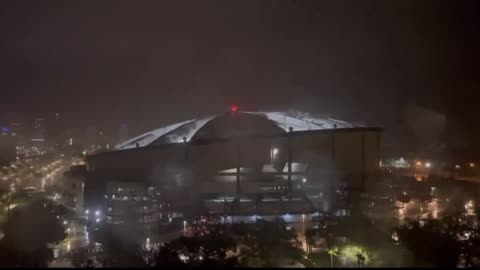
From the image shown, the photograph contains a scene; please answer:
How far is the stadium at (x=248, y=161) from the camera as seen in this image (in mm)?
13289

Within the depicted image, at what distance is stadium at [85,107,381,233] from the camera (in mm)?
13289

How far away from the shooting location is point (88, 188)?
45.0 ft

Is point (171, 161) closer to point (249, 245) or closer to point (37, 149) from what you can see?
point (249, 245)

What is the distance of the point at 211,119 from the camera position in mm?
15742

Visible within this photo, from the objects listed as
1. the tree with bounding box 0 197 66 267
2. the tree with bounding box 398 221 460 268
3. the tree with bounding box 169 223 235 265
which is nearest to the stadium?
the tree with bounding box 0 197 66 267

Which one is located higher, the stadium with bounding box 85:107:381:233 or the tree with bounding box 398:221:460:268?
the stadium with bounding box 85:107:381:233

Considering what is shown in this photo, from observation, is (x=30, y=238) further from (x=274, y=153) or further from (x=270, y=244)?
(x=274, y=153)

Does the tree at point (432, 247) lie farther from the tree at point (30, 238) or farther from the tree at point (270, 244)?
the tree at point (30, 238)

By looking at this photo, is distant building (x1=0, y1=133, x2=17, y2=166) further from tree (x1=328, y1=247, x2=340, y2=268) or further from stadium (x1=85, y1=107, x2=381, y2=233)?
tree (x1=328, y1=247, x2=340, y2=268)

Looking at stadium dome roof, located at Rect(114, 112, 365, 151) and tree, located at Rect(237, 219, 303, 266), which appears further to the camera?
stadium dome roof, located at Rect(114, 112, 365, 151)

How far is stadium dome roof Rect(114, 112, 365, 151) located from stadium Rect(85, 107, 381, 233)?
34 mm

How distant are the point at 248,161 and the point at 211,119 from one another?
215cm

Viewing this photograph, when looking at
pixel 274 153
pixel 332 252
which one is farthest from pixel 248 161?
pixel 332 252

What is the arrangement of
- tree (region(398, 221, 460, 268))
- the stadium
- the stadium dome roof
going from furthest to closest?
the stadium dome roof < the stadium < tree (region(398, 221, 460, 268))
